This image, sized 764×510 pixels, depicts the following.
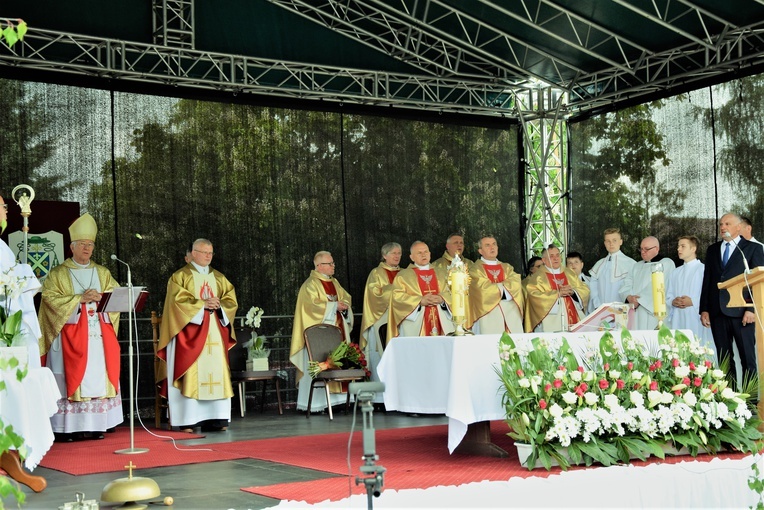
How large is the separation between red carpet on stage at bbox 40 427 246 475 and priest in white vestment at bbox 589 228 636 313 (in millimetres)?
5685

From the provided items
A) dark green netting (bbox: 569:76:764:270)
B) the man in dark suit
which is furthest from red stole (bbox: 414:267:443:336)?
the man in dark suit

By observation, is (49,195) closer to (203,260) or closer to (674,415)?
(203,260)

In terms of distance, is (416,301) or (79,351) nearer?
(79,351)

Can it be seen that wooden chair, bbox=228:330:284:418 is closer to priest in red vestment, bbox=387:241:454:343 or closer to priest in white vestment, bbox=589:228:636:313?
priest in red vestment, bbox=387:241:454:343

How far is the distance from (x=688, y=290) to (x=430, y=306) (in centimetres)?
295

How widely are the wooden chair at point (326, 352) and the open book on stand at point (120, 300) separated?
242 cm

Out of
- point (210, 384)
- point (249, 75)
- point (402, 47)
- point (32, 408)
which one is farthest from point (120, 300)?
point (402, 47)

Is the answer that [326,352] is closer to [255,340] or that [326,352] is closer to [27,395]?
[255,340]

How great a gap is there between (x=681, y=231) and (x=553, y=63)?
2.74 meters

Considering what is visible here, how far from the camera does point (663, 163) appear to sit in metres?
12.2

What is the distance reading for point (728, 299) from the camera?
8453mm

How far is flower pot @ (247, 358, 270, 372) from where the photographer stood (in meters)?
11.0

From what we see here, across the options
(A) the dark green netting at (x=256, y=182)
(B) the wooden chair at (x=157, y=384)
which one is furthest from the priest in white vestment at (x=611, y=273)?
(B) the wooden chair at (x=157, y=384)

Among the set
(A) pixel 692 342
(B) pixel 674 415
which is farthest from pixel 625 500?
(A) pixel 692 342
